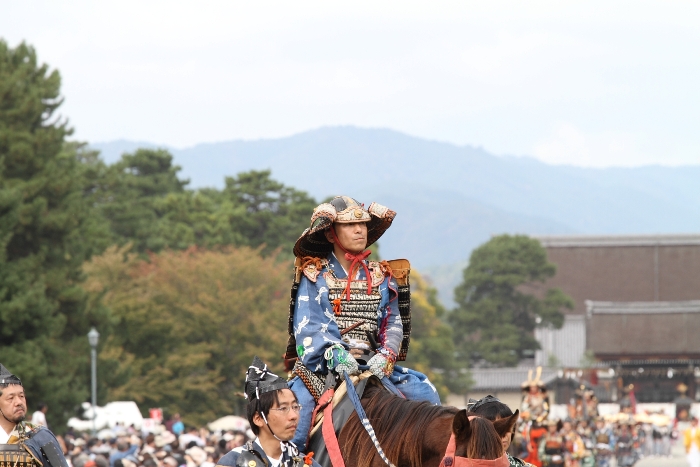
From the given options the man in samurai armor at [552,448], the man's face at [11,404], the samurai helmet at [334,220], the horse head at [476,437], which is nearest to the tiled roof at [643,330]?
the man in samurai armor at [552,448]

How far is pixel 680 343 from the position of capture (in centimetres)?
7012

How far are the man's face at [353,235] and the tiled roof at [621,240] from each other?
7219cm

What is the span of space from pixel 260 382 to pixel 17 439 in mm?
1268

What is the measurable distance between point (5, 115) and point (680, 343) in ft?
→ 156

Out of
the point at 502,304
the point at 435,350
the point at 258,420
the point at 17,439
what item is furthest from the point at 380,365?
the point at 502,304

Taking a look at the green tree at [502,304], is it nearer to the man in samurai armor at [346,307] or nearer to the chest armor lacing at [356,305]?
the man in samurai armor at [346,307]

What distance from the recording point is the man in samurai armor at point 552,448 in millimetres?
18594

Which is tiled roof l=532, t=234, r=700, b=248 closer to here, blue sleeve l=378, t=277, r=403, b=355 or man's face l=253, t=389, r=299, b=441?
blue sleeve l=378, t=277, r=403, b=355

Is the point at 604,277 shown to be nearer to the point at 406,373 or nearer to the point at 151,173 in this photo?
the point at 151,173

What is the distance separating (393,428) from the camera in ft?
23.1

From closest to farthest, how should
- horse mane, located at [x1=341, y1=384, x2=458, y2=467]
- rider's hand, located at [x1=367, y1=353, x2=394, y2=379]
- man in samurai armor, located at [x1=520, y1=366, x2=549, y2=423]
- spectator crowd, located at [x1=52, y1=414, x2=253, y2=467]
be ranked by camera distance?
horse mane, located at [x1=341, y1=384, x2=458, y2=467] → rider's hand, located at [x1=367, y1=353, x2=394, y2=379] → spectator crowd, located at [x1=52, y1=414, x2=253, y2=467] → man in samurai armor, located at [x1=520, y1=366, x2=549, y2=423]

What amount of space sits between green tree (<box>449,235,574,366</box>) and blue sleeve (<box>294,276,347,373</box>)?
57369 millimetres

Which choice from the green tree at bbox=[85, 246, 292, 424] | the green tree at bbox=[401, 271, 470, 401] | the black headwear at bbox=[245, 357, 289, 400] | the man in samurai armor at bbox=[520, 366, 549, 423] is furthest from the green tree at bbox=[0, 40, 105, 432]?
the green tree at bbox=[401, 271, 470, 401]

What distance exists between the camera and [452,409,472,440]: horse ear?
6035mm
